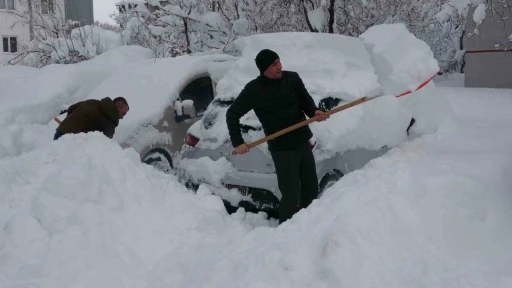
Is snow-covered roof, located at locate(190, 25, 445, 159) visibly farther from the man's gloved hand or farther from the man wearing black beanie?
the man's gloved hand

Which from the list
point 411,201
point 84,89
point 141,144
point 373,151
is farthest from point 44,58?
point 411,201

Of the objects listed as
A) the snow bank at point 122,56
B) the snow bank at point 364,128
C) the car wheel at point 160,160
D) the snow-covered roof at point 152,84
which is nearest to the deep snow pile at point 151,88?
the snow-covered roof at point 152,84

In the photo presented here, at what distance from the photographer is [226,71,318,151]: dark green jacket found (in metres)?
4.42

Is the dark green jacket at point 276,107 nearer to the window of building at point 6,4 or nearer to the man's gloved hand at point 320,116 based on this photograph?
the man's gloved hand at point 320,116

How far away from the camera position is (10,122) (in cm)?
822

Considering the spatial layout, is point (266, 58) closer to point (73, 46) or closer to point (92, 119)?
point (92, 119)

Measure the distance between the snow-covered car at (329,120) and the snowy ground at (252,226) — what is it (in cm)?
30

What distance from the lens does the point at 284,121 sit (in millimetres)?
4527

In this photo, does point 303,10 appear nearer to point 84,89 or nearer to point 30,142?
point 84,89

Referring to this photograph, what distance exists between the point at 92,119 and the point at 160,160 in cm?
106

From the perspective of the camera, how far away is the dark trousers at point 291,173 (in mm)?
4492

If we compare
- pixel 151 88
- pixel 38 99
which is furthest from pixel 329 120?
pixel 38 99

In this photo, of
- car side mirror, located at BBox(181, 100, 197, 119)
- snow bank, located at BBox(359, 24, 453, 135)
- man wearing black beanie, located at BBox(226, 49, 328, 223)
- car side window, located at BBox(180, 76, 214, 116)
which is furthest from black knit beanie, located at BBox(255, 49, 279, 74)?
car side window, located at BBox(180, 76, 214, 116)

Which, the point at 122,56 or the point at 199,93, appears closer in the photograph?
the point at 199,93
